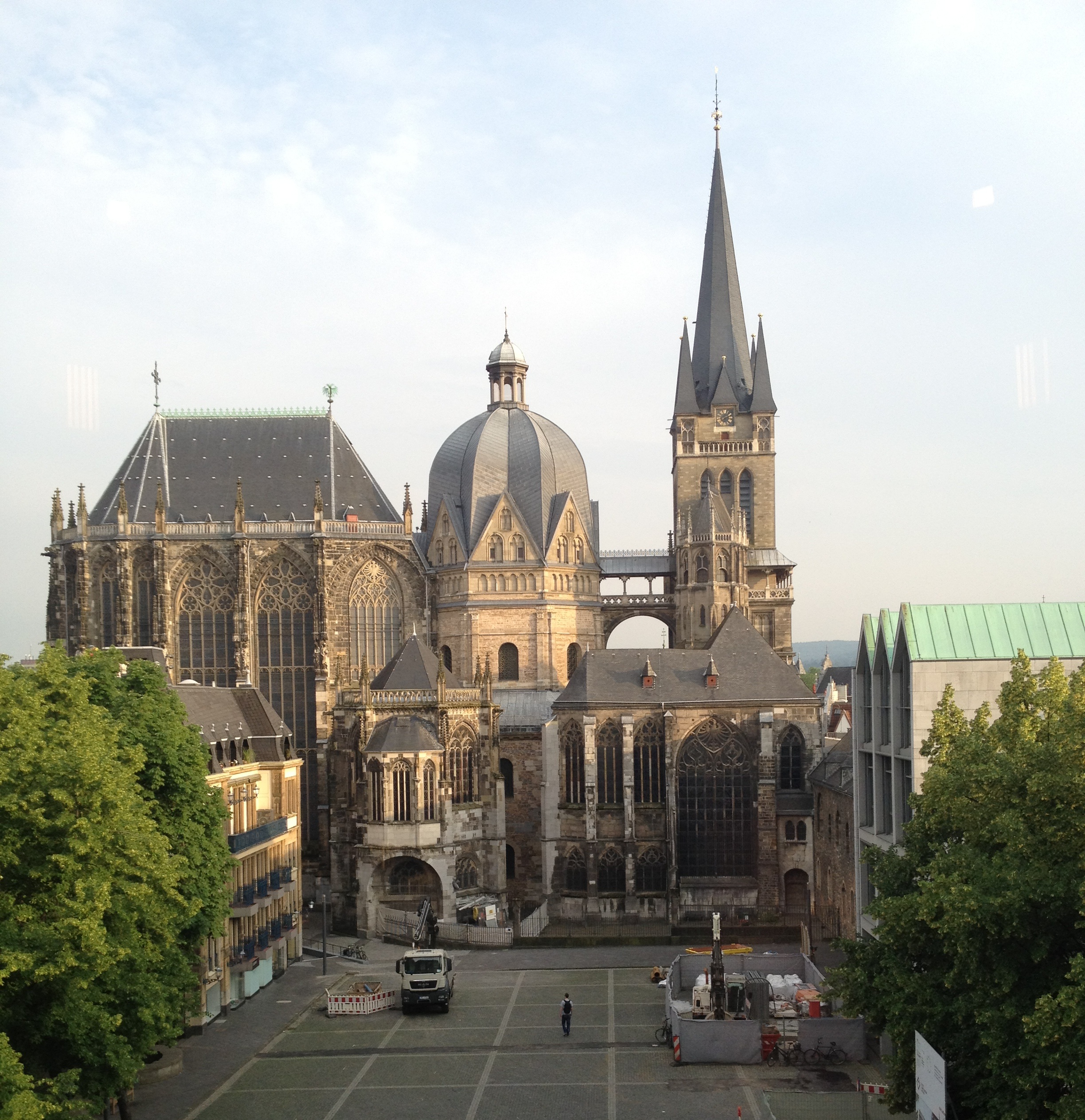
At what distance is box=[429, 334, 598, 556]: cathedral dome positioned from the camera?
80938 millimetres

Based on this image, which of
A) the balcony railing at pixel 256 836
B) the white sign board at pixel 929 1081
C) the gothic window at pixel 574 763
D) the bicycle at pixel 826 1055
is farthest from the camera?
the gothic window at pixel 574 763

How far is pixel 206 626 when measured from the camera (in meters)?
78.8

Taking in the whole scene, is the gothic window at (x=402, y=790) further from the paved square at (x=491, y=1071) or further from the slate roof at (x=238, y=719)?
the paved square at (x=491, y=1071)

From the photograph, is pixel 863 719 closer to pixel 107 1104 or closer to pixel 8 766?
pixel 107 1104

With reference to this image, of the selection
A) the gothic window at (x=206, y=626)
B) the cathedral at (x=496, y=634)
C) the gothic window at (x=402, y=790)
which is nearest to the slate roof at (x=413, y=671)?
the cathedral at (x=496, y=634)

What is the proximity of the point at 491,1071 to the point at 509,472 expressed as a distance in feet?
149

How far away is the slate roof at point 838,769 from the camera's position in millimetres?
57750

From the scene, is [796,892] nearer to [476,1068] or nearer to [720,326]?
[476,1068]

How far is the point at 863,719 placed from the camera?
158 ft

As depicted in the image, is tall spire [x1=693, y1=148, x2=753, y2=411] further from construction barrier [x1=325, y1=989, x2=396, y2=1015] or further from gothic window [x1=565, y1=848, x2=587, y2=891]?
construction barrier [x1=325, y1=989, x2=396, y2=1015]

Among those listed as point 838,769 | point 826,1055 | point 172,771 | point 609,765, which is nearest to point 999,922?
point 826,1055

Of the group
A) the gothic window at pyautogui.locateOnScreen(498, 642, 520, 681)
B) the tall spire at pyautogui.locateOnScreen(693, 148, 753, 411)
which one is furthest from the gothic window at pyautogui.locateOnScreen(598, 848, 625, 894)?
the tall spire at pyautogui.locateOnScreen(693, 148, 753, 411)

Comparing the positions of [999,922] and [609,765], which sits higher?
[999,922]

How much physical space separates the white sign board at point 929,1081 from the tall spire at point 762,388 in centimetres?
6598
